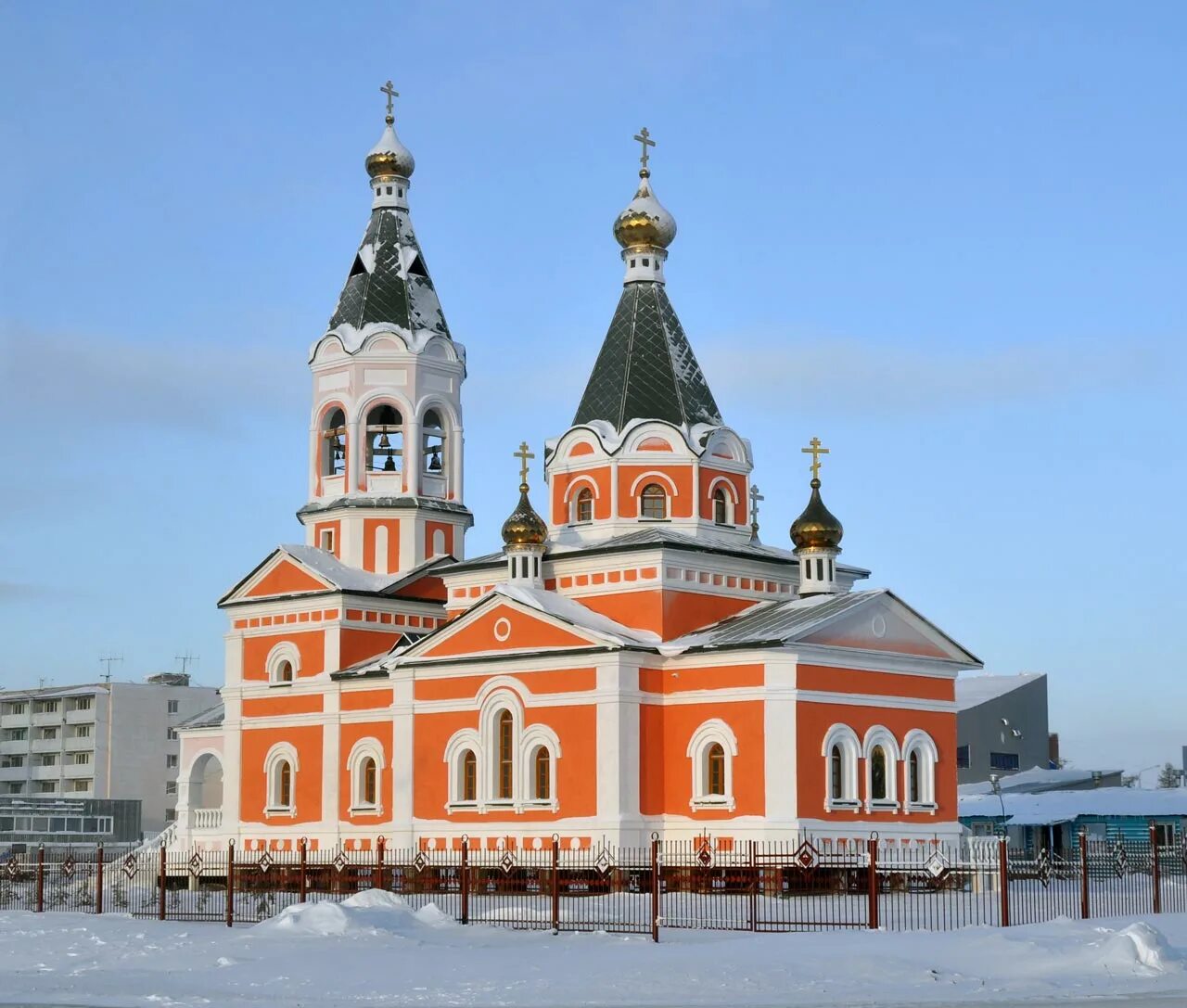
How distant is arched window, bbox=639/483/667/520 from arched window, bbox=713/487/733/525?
1.03m

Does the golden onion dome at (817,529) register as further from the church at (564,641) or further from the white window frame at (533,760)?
the white window frame at (533,760)

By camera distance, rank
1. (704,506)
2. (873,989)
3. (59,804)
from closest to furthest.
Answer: (873,989) < (704,506) < (59,804)

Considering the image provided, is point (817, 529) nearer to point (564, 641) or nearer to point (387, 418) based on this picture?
point (564, 641)

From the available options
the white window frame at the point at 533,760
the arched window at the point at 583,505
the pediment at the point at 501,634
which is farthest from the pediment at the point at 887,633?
the arched window at the point at 583,505

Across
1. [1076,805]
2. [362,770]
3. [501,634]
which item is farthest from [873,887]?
[1076,805]

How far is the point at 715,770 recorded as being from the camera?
28641mm

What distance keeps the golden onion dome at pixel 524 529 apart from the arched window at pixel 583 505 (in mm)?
1160

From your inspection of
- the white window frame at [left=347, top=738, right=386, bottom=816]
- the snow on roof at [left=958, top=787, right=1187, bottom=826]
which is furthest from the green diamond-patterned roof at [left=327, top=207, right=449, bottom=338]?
the snow on roof at [left=958, top=787, right=1187, bottom=826]

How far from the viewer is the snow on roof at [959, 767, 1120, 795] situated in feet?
157

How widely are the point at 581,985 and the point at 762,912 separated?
8161mm

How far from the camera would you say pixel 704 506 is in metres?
31.6

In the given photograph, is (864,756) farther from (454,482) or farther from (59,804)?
(59,804)

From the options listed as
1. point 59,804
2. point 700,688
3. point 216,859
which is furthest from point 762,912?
point 59,804

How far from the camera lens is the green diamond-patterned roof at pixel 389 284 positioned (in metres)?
35.2
